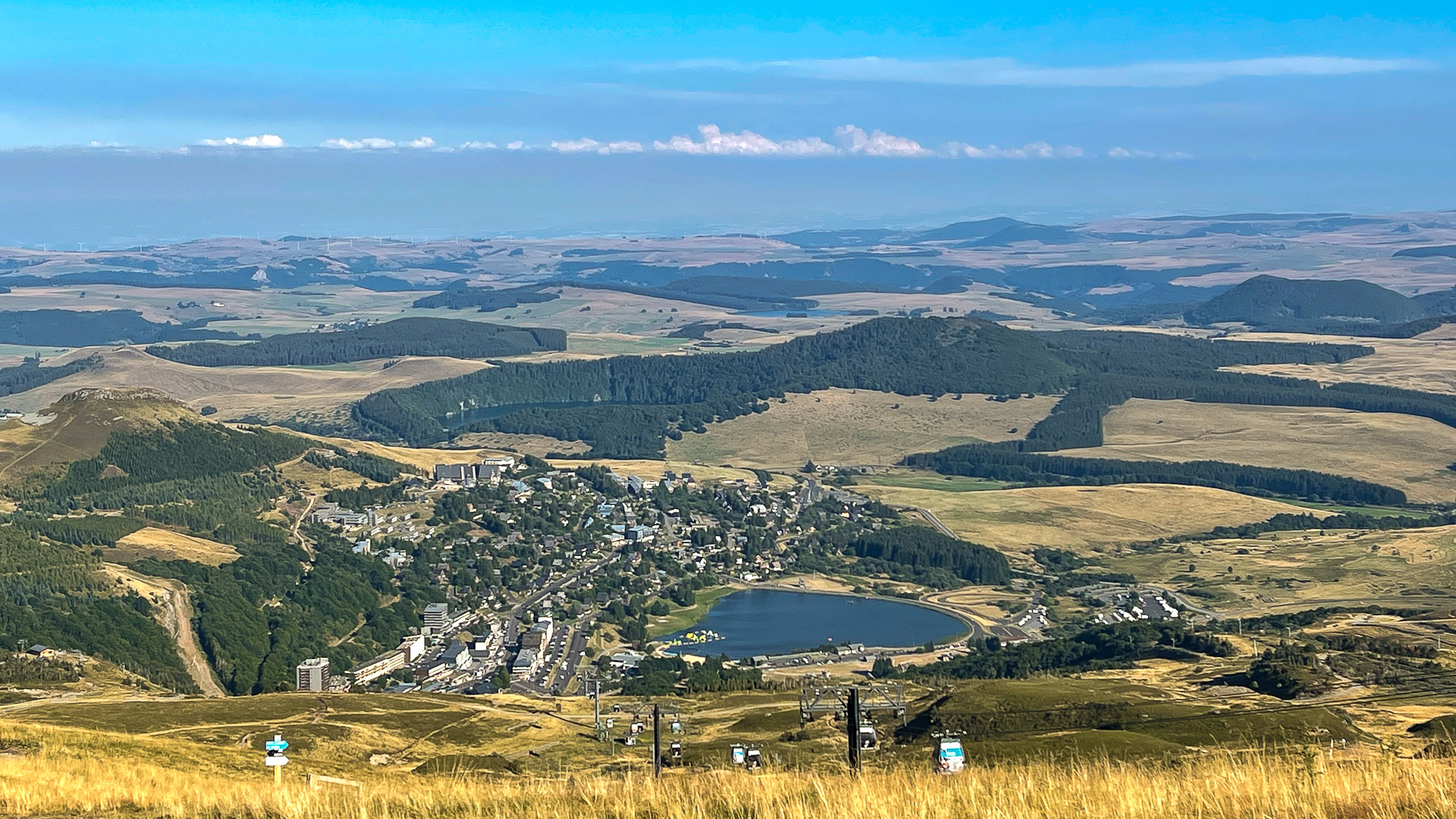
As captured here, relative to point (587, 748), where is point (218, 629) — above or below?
below

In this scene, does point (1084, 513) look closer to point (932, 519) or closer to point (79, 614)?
point (932, 519)

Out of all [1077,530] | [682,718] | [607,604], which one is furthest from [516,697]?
[1077,530]

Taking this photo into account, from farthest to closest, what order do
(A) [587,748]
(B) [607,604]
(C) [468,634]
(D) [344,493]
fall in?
(D) [344,493] → (B) [607,604] → (C) [468,634] → (A) [587,748]

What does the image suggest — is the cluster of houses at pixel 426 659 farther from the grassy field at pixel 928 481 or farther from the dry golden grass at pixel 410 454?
the grassy field at pixel 928 481

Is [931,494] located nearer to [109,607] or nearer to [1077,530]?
[1077,530]

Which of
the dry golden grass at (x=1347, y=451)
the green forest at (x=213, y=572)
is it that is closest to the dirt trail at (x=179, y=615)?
the green forest at (x=213, y=572)

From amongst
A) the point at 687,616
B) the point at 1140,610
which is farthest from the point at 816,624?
the point at 1140,610

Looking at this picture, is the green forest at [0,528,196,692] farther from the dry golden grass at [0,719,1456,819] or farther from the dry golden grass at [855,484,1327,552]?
the dry golden grass at [855,484,1327,552]

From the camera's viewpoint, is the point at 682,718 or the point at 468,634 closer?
the point at 682,718

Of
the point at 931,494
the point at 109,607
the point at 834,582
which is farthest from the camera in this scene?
the point at 931,494
